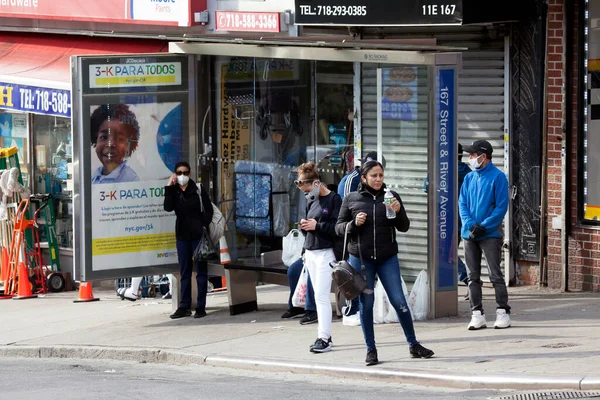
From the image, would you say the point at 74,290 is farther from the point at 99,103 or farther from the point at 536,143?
the point at 536,143

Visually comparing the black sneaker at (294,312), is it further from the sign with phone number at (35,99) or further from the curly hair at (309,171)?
the sign with phone number at (35,99)

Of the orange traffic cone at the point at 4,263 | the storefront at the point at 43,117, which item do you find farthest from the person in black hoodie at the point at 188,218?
the orange traffic cone at the point at 4,263

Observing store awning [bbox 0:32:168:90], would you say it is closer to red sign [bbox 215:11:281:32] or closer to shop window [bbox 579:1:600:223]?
red sign [bbox 215:11:281:32]

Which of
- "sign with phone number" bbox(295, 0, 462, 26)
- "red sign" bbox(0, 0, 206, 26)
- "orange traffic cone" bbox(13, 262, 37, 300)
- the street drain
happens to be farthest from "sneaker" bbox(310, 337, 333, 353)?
"orange traffic cone" bbox(13, 262, 37, 300)

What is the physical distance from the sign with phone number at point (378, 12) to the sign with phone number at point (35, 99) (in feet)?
11.2

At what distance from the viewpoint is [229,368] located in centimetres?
1066

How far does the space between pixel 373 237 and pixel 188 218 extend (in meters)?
3.62

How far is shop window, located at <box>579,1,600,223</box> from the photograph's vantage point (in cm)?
1298

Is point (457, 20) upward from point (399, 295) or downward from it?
upward

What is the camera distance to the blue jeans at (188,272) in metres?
13.1

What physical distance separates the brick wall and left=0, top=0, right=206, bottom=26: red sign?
5.23 meters

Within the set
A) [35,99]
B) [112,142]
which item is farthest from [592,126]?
[35,99]

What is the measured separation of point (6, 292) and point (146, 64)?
17.5ft

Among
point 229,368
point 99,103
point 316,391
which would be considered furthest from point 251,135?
point 316,391
